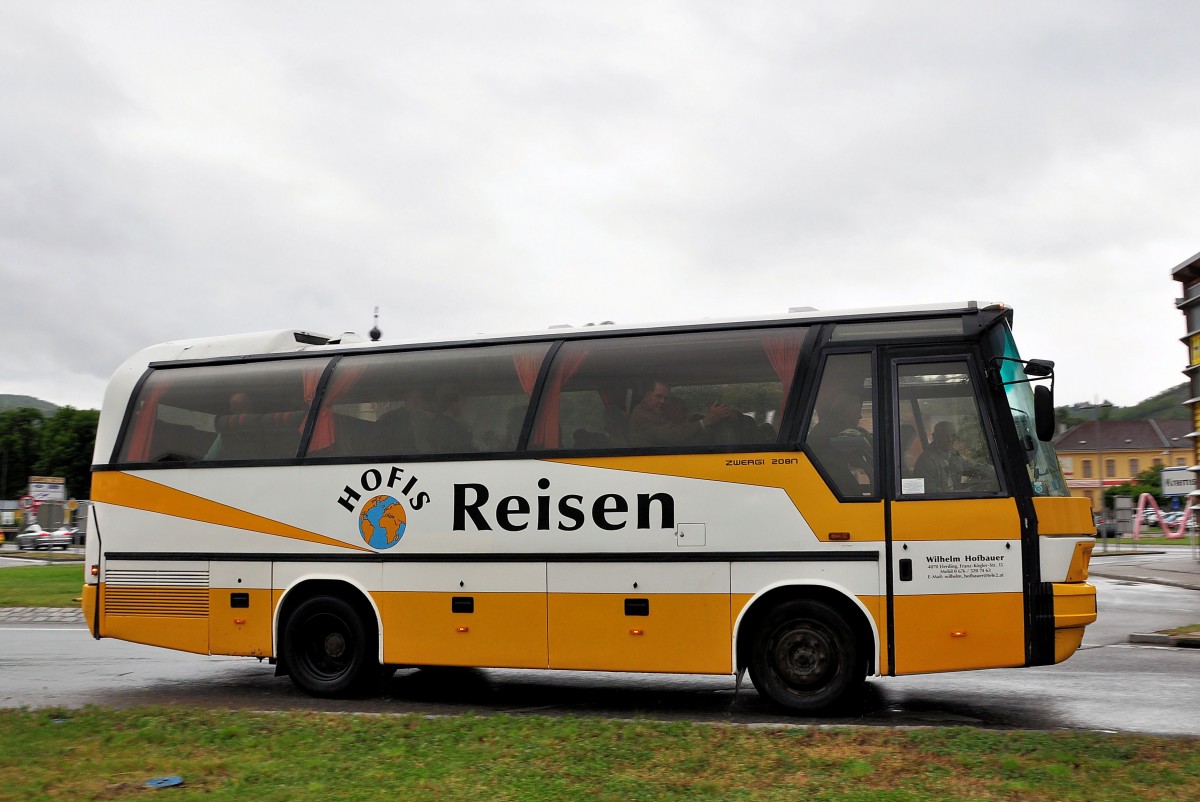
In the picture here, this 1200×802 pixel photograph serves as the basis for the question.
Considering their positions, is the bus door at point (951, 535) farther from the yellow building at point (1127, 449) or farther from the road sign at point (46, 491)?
the yellow building at point (1127, 449)

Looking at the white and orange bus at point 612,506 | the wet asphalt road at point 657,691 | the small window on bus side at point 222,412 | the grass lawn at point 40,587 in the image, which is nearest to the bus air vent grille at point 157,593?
the white and orange bus at point 612,506

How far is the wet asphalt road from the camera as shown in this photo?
359 inches

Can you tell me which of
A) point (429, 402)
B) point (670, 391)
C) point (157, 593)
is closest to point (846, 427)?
point (670, 391)

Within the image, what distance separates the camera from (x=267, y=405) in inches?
444

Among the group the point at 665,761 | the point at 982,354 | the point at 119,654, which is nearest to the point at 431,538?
Answer: the point at 665,761

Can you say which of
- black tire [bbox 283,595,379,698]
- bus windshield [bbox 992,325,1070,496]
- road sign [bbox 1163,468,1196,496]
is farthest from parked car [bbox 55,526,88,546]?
bus windshield [bbox 992,325,1070,496]

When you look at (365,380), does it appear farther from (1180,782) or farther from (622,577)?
(1180,782)

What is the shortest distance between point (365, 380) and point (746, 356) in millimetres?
3771

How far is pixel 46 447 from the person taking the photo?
12850cm

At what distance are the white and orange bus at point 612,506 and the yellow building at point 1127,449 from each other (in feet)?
398

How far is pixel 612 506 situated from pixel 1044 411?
357 centimetres

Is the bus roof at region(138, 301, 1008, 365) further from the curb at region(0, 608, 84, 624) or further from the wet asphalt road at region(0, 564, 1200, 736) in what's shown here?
the curb at region(0, 608, 84, 624)

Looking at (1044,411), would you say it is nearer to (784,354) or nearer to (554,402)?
(784,354)

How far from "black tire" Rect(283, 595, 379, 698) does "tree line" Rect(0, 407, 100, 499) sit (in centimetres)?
11411
